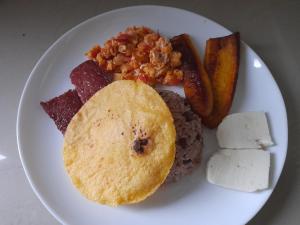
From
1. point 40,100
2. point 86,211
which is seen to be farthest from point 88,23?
point 86,211

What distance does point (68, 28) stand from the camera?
1.98 meters

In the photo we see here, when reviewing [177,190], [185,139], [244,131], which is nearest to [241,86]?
[244,131]

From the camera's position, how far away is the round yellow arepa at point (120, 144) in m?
1.38

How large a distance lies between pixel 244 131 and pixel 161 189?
37cm

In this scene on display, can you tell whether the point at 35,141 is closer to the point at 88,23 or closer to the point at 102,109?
the point at 102,109

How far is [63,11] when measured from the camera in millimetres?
2023

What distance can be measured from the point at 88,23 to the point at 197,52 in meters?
0.47

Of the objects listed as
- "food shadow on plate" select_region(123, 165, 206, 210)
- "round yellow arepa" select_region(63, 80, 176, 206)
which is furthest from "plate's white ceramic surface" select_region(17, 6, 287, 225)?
"round yellow arepa" select_region(63, 80, 176, 206)

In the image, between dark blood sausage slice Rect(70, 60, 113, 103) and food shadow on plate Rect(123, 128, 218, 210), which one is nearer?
food shadow on plate Rect(123, 128, 218, 210)

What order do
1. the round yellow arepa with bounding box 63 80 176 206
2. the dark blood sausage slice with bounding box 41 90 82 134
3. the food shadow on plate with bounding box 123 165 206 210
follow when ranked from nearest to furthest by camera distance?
the round yellow arepa with bounding box 63 80 176 206
the food shadow on plate with bounding box 123 165 206 210
the dark blood sausage slice with bounding box 41 90 82 134

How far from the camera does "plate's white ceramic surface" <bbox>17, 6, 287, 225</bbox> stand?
1.47 metres

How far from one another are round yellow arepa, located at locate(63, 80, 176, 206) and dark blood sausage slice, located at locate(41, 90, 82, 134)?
0.12m

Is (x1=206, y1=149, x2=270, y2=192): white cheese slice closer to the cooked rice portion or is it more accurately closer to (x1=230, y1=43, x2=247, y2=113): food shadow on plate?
the cooked rice portion

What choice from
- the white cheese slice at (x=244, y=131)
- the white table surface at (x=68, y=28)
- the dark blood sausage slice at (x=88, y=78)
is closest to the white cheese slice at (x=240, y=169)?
the white cheese slice at (x=244, y=131)
